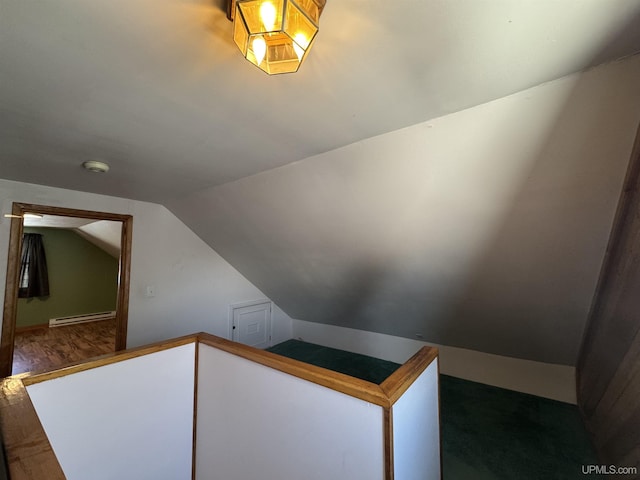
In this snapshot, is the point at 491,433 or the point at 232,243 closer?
the point at 491,433

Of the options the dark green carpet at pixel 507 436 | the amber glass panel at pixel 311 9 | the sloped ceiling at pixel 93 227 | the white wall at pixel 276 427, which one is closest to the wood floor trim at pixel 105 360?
the white wall at pixel 276 427

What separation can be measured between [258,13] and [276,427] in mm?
1604

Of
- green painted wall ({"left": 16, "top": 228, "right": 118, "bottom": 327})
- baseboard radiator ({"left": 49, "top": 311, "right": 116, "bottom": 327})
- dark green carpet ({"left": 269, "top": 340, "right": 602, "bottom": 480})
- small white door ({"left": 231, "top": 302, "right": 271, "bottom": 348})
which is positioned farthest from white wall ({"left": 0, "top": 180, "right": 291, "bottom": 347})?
baseboard radiator ({"left": 49, "top": 311, "right": 116, "bottom": 327})

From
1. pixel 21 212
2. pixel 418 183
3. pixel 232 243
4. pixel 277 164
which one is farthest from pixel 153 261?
pixel 418 183

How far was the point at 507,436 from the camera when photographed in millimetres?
2025

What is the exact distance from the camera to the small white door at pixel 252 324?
3.52m

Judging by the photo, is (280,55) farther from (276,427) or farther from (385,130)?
(276,427)

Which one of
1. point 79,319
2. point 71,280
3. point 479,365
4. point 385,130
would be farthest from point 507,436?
point 71,280

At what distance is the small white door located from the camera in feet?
11.5

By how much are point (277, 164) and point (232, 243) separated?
1572mm

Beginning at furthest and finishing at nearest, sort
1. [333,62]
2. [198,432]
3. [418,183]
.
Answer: [198,432] → [418,183] → [333,62]

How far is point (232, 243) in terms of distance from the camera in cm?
299

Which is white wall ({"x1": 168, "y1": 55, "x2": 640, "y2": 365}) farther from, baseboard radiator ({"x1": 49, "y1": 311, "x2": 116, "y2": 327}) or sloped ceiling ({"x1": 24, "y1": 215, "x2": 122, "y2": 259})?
baseboard radiator ({"x1": 49, "y1": 311, "x2": 116, "y2": 327})

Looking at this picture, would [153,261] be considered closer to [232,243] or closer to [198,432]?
[232,243]
